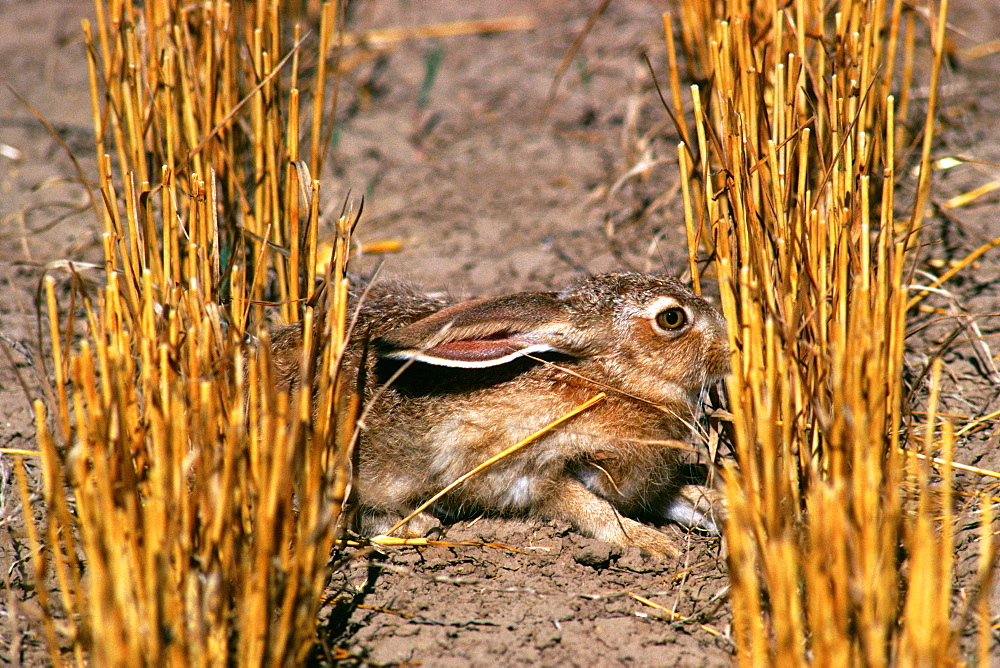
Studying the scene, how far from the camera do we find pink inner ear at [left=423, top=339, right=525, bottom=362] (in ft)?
10.9

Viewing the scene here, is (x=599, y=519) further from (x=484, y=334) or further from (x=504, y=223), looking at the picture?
(x=504, y=223)

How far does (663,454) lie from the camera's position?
363 centimetres

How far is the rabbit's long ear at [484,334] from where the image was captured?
326 cm

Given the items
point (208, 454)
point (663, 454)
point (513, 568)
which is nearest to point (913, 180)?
point (663, 454)

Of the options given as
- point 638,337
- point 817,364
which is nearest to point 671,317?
point 638,337

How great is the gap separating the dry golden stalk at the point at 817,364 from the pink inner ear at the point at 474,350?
692mm

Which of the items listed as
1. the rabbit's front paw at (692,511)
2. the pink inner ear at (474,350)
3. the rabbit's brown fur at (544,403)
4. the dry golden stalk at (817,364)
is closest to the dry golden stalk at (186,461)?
the rabbit's brown fur at (544,403)

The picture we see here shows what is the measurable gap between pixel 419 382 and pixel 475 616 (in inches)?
33.4

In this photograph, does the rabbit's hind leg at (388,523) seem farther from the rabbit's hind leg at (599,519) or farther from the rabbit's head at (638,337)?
the rabbit's head at (638,337)

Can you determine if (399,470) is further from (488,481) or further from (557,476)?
(557,476)

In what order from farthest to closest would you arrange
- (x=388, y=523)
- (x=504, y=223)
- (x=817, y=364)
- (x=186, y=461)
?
(x=504, y=223) → (x=388, y=523) → (x=817, y=364) → (x=186, y=461)

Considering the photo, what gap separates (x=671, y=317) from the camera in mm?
3641

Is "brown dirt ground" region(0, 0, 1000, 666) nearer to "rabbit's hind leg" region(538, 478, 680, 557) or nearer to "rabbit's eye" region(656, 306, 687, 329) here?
"rabbit's hind leg" region(538, 478, 680, 557)

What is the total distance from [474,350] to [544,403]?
0.33m
